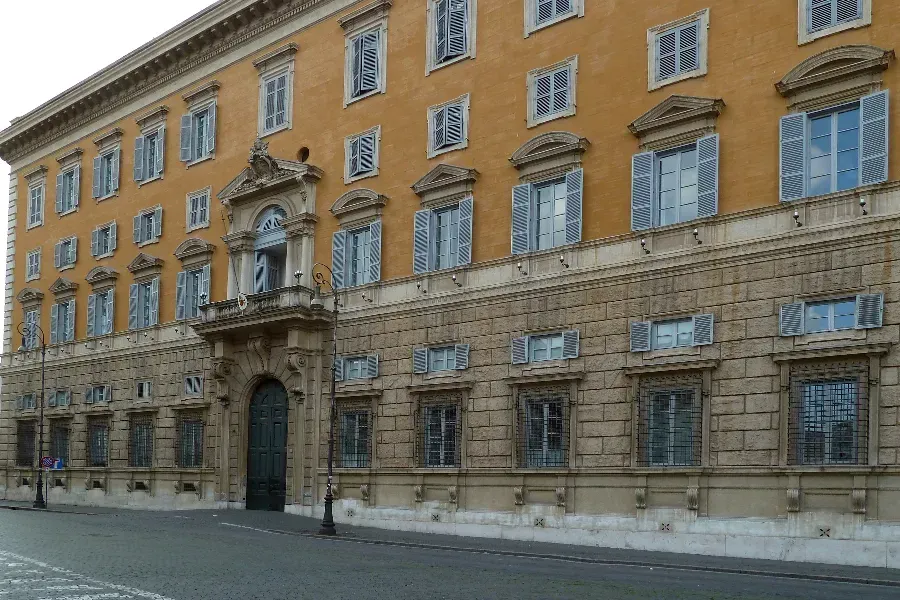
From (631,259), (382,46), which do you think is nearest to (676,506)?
(631,259)

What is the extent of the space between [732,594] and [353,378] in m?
17.4

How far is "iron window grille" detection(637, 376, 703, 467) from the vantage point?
23875 mm

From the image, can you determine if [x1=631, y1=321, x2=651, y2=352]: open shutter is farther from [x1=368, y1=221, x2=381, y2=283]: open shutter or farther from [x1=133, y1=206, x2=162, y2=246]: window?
[x1=133, y1=206, x2=162, y2=246]: window

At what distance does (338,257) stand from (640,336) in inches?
456

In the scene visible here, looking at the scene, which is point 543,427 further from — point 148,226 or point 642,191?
point 148,226

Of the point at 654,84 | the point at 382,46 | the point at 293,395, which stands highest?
the point at 382,46

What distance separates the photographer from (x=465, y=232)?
96.3ft

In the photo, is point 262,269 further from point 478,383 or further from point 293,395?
point 478,383

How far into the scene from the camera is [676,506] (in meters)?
23.9

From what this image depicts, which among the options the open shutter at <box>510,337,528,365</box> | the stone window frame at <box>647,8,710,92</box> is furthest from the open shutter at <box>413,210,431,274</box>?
the stone window frame at <box>647,8,710,92</box>

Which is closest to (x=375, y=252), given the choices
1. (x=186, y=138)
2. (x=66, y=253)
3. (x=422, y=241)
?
(x=422, y=241)

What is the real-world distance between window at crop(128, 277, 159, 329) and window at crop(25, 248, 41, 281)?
9091mm

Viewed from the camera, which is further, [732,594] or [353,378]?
[353,378]

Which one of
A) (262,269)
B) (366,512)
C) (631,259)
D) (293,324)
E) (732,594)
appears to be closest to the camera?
(732,594)
